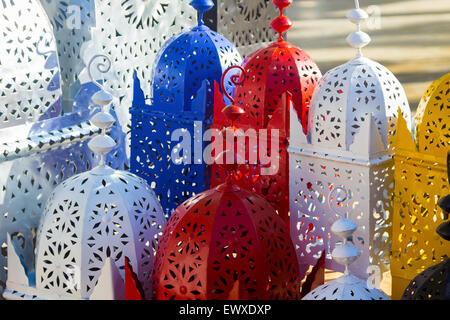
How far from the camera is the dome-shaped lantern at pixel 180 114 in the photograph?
80.4 inches

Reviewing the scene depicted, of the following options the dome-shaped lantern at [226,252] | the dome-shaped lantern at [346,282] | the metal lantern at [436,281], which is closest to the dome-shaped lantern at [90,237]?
the dome-shaped lantern at [226,252]

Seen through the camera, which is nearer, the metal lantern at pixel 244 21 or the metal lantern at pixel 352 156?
the metal lantern at pixel 352 156

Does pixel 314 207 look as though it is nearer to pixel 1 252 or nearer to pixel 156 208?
pixel 156 208

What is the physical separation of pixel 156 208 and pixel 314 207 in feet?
1.08

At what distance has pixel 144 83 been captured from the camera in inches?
95.8

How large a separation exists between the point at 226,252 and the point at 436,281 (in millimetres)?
359

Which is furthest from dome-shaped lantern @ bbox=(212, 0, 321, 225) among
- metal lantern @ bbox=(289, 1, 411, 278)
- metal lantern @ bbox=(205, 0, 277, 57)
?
metal lantern @ bbox=(205, 0, 277, 57)

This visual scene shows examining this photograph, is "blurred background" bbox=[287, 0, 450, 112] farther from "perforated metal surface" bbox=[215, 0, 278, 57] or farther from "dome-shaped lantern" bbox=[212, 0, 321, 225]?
"dome-shaped lantern" bbox=[212, 0, 321, 225]

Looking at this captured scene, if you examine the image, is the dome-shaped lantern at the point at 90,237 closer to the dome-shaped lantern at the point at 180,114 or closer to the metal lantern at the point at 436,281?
the dome-shaped lantern at the point at 180,114

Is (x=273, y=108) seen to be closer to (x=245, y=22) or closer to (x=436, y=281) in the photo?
(x=436, y=281)

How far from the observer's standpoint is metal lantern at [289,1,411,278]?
1.75m

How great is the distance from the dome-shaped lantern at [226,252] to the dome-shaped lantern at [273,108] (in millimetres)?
285

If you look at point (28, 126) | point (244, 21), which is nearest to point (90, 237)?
point (28, 126)

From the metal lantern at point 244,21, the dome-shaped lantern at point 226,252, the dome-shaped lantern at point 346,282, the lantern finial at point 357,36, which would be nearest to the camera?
the dome-shaped lantern at point 346,282
